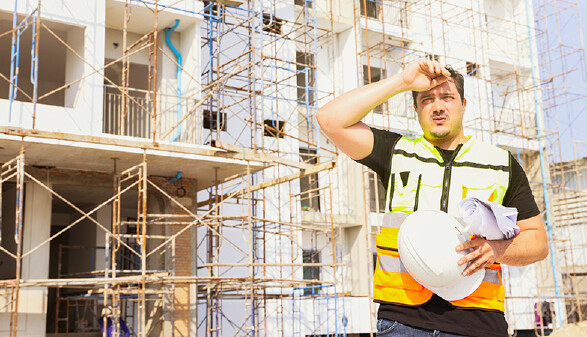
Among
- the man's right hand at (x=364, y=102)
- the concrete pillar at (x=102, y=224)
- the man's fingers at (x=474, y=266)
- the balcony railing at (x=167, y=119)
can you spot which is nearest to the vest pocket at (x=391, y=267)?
the man's fingers at (x=474, y=266)

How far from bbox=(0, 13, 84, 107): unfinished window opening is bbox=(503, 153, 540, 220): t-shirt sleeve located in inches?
464

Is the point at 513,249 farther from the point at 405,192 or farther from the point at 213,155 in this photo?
the point at 213,155

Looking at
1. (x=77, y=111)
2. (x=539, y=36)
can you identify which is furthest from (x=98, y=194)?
(x=539, y=36)

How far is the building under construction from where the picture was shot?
14742 mm

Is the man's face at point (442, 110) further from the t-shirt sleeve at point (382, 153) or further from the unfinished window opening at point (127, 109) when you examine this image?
the unfinished window opening at point (127, 109)

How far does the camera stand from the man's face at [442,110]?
281cm

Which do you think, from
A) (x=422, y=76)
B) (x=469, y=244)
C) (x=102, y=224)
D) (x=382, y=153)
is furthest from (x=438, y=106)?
(x=102, y=224)

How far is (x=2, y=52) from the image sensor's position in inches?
728

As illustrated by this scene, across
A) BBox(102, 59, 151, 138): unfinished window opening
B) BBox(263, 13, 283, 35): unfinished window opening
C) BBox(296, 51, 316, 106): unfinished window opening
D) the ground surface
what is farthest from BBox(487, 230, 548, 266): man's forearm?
the ground surface

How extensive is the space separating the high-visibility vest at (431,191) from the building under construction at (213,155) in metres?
10.9

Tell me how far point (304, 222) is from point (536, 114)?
42.3 feet

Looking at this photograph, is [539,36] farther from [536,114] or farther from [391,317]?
[391,317]

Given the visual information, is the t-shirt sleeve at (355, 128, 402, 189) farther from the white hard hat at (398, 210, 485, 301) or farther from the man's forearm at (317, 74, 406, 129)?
the white hard hat at (398, 210, 485, 301)

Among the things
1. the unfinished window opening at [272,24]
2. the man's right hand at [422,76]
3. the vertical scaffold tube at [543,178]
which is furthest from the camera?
the vertical scaffold tube at [543,178]
